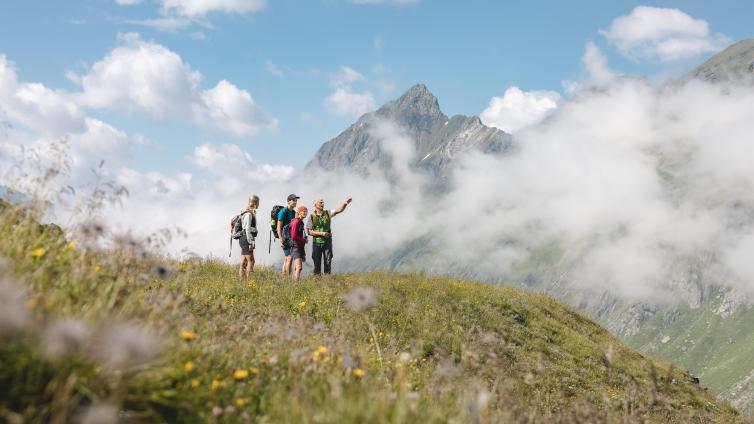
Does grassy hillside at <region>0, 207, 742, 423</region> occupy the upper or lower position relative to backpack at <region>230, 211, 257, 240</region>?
lower

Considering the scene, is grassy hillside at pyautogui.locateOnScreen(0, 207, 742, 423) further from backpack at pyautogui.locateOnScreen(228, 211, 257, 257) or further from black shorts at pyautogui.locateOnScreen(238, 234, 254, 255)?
backpack at pyautogui.locateOnScreen(228, 211, 257, 257)

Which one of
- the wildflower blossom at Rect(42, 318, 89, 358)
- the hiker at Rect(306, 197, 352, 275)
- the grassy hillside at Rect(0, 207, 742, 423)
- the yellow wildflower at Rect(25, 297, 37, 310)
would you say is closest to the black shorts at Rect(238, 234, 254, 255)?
the hiker at Rect(306, 197, 352, 275)

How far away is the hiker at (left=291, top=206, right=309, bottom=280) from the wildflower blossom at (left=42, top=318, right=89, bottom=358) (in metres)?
14.1

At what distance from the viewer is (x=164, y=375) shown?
13.1 ft

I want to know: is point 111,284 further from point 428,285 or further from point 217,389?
point 428,285

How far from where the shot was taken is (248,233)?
55.3 feet

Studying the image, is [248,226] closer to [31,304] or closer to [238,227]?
[238,227]

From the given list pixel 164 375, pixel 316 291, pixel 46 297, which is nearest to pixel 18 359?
pixel 46 297

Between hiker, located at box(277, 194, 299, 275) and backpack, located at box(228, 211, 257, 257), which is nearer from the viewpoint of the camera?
backpack, located at box(228, 211, 257, 257)

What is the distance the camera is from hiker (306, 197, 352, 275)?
1852cm

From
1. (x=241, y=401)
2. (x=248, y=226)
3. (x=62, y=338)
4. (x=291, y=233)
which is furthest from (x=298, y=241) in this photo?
(x=62, y=338)

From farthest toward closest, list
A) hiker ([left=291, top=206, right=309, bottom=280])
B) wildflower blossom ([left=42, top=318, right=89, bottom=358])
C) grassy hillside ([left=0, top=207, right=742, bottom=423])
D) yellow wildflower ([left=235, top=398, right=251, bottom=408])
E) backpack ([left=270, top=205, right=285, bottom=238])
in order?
1. backpack ([left=270, top=205, right=285, bottom=238])
2. hiker ([left=291, top=206, right=309, bottom=280])
3. yellow wildflower ([left=235, top=398, right=251, bottom=408])
4. grassy hillside ([left=0, top=207, right=742, bottom=423])
5. wildflower blossom ([left=42, top=318, right=89, bottom=358])

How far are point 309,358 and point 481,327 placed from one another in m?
12.3

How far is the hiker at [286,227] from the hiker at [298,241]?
1.38 feet
